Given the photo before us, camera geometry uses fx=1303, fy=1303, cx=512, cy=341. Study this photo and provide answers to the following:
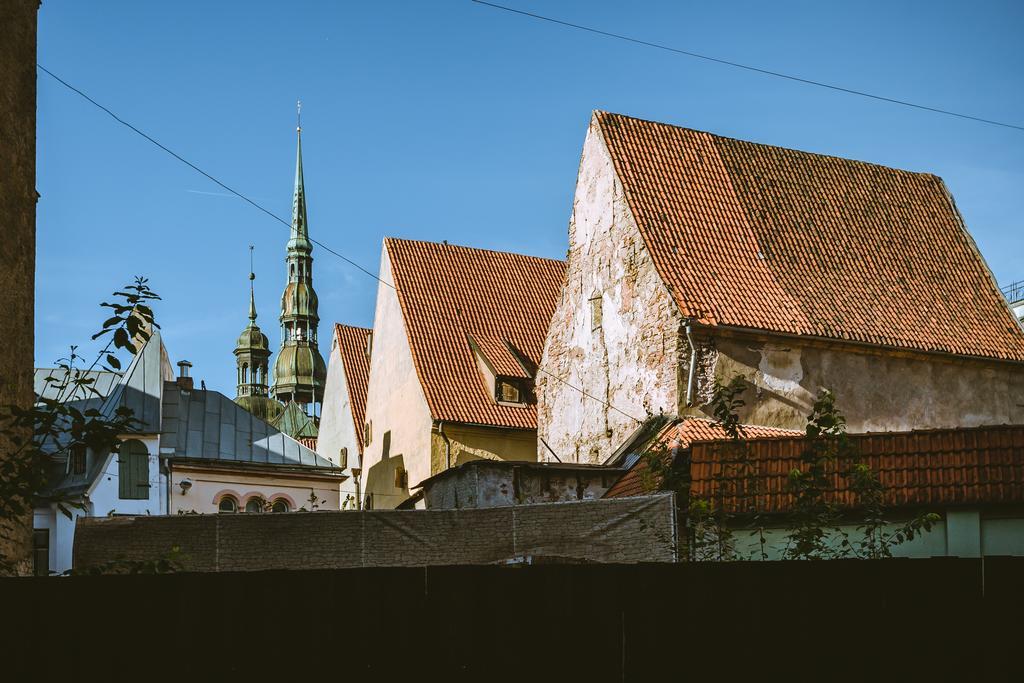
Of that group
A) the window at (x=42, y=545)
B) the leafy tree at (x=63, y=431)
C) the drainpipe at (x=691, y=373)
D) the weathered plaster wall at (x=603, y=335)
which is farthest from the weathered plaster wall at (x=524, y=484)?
the window at (x=42, y=545)

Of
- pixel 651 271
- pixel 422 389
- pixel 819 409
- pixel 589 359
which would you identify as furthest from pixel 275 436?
pixel 819 409

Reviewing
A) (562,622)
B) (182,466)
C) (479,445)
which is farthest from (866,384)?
(182,466)

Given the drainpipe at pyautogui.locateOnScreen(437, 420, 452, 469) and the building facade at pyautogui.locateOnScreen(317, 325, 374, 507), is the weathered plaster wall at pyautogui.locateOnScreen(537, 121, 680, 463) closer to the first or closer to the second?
the drainpipe at pyautogui.locateOnScreen(437, 420, 452, 469)

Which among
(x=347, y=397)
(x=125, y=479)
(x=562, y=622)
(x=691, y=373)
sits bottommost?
(x=562, y=622)

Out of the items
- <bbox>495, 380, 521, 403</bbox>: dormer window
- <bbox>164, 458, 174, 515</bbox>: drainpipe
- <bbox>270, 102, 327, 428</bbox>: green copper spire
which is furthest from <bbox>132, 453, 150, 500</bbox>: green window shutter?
<bbox>270, 102, 327, 428</bbox>: green copper spire

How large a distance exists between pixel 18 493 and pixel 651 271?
16572 mm

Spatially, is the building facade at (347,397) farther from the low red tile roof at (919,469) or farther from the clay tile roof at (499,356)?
the low red tile roof at (919,469)

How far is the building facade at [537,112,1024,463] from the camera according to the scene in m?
23.2

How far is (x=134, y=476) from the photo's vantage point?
1416 inches

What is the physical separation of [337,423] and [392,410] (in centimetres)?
945

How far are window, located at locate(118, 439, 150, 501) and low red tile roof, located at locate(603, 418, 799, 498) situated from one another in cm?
1843

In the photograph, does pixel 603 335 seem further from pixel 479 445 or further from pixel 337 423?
pixel 337 423

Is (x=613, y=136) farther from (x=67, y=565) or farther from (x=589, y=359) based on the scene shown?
(x=67, y=565)

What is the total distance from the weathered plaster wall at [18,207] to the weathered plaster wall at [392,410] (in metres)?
16.8
